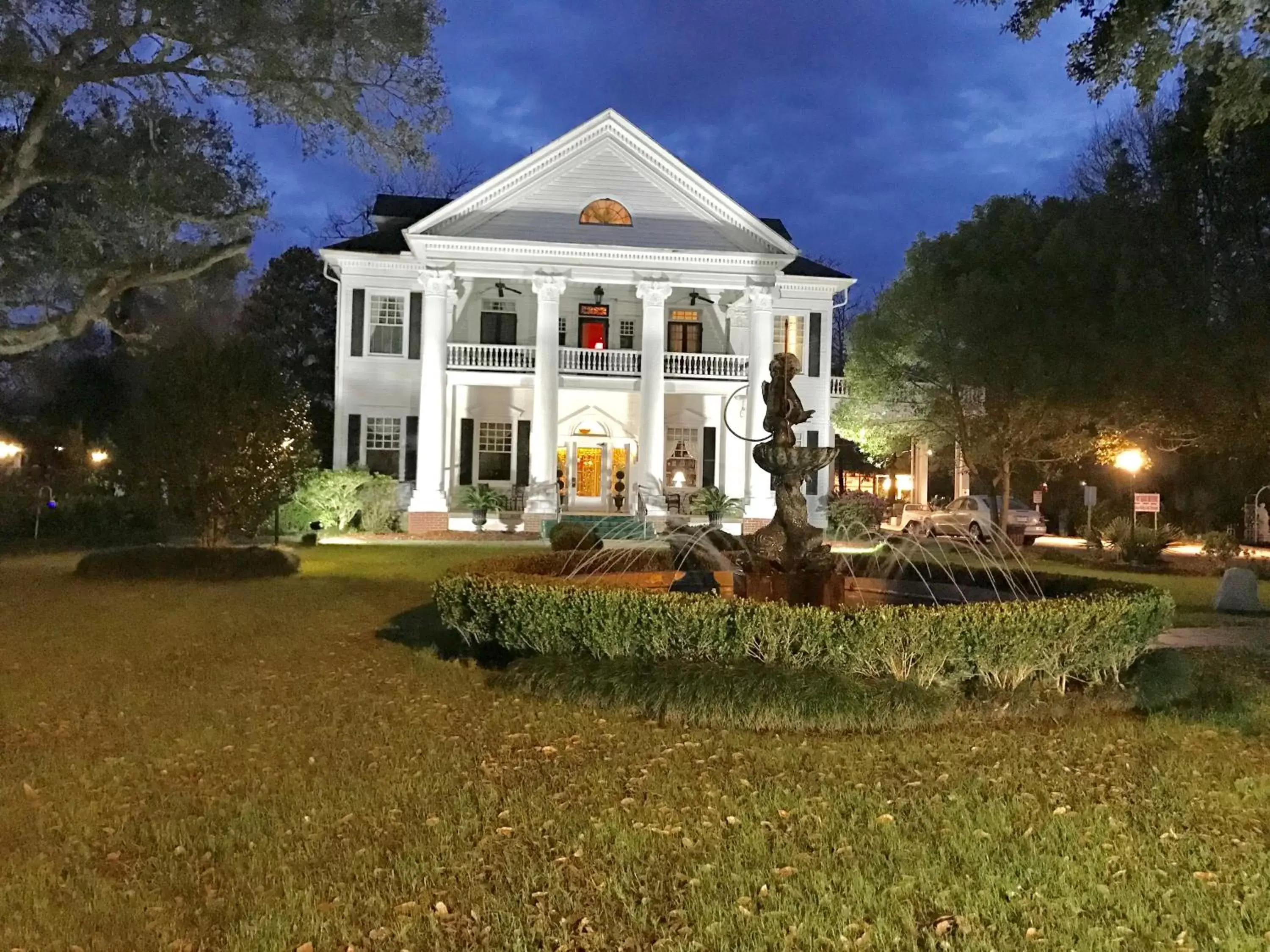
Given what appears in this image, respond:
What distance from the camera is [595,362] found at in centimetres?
2709

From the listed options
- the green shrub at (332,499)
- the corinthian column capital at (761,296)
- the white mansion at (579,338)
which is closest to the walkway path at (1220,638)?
the white mansion at (579,338)

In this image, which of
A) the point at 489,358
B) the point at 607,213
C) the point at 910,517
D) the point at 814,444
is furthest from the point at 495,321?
the point at 910,517

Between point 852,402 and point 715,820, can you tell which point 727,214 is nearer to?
point 852,402

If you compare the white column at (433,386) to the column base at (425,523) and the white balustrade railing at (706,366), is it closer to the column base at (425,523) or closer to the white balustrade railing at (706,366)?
the column base at (425,523)

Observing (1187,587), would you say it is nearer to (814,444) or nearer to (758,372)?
(758,372)

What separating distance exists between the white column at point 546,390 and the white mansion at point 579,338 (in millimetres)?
48

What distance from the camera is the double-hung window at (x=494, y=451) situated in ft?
93.8

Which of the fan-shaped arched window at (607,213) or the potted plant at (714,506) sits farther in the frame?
the fan-shaped arched window at (607,213)

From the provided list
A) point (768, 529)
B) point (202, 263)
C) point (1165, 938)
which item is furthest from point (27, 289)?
point (1165, 938)

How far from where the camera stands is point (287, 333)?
4206 centimetres

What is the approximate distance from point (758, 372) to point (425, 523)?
999 cm

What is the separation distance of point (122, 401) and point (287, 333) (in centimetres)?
736

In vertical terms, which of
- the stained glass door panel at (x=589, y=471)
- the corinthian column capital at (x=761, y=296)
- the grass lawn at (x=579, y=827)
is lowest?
the grass lawn at (x=579, y=827)

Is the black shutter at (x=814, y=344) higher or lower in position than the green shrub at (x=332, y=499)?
higher
